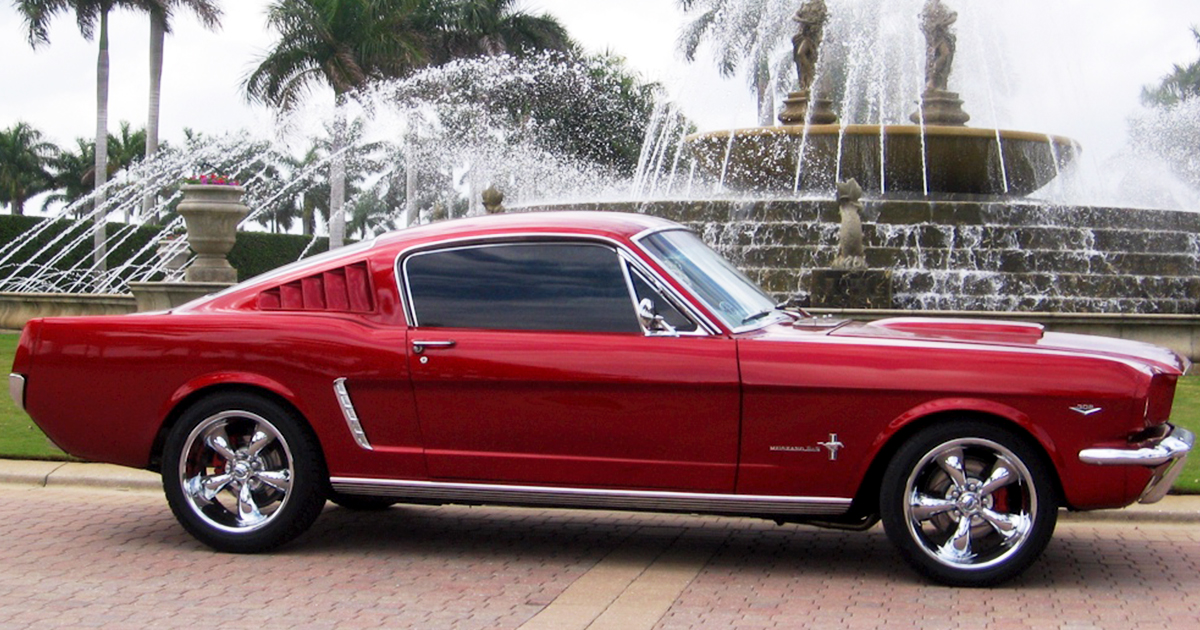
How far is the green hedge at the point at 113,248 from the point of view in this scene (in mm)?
38928

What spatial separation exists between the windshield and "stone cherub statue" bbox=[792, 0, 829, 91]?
16989mm

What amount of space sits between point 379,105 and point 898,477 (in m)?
40.6

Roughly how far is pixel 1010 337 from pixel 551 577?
7.13 ft

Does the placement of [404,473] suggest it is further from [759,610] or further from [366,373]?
[759,610]

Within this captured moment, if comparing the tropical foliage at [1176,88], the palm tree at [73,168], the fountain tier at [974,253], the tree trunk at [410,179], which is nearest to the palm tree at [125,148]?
the palm tree at [73,168]

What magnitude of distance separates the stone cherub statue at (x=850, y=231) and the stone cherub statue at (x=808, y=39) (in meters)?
6.39

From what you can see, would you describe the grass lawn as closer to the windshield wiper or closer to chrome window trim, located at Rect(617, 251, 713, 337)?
the windshield wiper

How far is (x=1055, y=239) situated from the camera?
62.3ft

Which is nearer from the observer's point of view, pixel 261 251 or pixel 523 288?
pixel 523 288

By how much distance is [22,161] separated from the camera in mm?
89875

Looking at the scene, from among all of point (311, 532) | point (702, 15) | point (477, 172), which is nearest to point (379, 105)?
point (477, 172)

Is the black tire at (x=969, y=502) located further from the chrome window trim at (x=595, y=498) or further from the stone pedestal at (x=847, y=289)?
the stone pedestal at (x=847, y=289)

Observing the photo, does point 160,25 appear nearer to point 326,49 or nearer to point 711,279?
point 326,49

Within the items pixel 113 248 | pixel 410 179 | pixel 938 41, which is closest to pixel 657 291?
pixel 938 41
